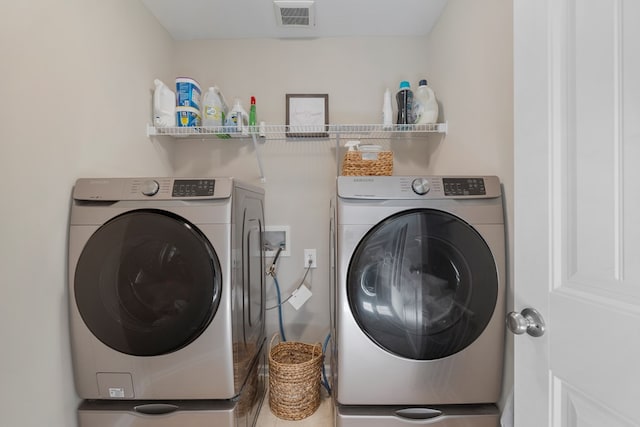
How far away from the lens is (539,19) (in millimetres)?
738

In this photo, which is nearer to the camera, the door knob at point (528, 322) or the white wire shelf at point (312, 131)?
the door knob at point (528, 322)

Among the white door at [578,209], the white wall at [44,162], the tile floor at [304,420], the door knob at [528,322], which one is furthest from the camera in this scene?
the tile floor at [304,420]

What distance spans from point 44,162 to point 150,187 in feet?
1.12

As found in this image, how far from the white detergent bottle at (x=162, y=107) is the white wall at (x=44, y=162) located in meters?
0.28

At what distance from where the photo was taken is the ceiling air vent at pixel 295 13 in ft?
5.69

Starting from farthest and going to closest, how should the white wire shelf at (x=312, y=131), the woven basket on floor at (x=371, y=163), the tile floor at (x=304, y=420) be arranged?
1. the white wire shelf at (x=312, y=131)
2. the woven basket on floor at (x=371, y=163)
3. the tile floor at (x=304, y=420)

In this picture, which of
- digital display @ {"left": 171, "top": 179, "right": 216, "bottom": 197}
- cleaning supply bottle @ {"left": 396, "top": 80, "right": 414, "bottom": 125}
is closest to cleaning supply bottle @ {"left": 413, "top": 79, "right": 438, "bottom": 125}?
cleaning supply bottle @ {"left": 396, "top": 80, "right": 414, "bottom": 125}

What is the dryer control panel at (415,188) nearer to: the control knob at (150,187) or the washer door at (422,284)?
the washer door at (422,284)

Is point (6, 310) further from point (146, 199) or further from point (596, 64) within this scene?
point (596, 64)

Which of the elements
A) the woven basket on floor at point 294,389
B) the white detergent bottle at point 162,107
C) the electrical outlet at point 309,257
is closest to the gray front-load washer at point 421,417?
the woven basket on floor at point 294,389

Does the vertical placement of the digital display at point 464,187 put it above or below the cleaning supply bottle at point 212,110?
below

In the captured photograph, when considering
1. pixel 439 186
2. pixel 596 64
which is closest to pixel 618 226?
pixel 596 64

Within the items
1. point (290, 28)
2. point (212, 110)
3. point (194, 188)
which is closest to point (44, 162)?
point (194, 188)

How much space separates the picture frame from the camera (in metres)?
2.03
